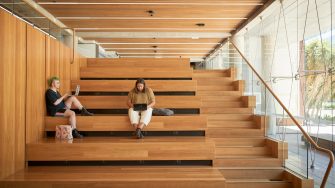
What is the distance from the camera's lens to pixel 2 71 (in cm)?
346

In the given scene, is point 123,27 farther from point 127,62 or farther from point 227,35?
point 227,35

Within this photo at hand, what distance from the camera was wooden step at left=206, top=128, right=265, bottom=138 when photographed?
16.5 feet

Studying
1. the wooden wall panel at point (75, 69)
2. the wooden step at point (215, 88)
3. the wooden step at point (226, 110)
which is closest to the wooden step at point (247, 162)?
the wooden step at point (226, 110)

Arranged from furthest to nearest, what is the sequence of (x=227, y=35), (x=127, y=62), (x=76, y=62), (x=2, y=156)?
1. (x=227, y=35)
2. (x=127, y=62)
3. (x=76, y=62)
4. (x=2, y=156)

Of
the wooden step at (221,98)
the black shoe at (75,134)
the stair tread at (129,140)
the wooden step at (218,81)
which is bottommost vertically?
the stair tread at (129,140)

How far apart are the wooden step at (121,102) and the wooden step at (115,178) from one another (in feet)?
5.01

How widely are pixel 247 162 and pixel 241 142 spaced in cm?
45

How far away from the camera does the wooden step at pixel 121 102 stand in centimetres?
522

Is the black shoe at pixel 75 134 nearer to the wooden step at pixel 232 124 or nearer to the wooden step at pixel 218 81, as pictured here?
the wooden step at pixel 232 124

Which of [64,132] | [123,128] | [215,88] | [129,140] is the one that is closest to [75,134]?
[64,132]

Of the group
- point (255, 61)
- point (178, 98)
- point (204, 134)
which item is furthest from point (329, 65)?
point (255, 61)

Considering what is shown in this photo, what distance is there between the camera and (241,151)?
463cm

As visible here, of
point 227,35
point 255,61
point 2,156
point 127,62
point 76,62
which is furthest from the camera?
point 227,35

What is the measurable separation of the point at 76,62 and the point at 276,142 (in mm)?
3474
